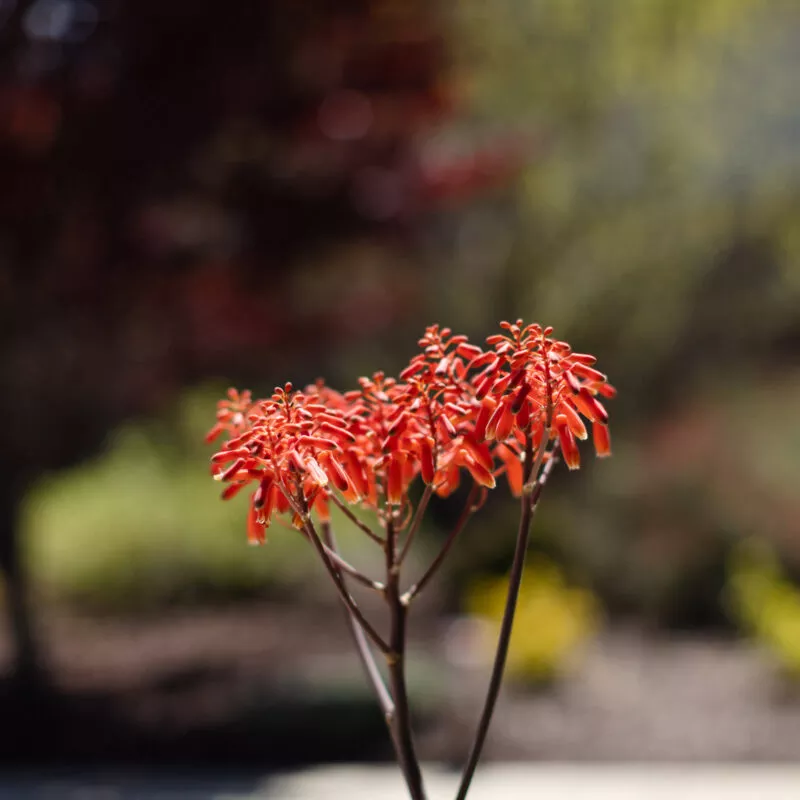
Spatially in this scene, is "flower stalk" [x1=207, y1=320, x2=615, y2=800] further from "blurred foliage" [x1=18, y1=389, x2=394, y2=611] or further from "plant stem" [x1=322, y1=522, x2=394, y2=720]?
"blurred foliage" [x1=18, y1=389, x2=394, y2=611]

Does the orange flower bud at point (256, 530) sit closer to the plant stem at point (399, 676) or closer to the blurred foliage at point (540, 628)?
the plant stem at point (399, 676)

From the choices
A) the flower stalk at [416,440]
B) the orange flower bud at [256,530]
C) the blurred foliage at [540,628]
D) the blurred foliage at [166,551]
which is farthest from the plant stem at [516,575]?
the blurred foliage at [166,551]

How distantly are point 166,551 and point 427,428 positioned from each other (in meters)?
6.06

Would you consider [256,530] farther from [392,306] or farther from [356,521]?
[392,306]

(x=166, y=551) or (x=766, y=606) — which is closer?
(x=766, y=606)

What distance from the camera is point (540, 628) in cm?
451

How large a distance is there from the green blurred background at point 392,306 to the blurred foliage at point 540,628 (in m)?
0.02

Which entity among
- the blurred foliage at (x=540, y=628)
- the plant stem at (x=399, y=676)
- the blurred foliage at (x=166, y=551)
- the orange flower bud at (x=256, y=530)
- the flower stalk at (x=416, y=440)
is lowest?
the plant stem at (x=399, y=676)

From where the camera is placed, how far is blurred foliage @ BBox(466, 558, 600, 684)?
4.50 metres

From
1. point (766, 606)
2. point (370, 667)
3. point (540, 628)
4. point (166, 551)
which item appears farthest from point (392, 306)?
point (370, 667)

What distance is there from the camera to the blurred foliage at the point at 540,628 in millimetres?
4504

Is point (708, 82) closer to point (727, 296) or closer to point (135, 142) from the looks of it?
point (727, 296)

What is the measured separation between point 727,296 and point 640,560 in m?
1.84

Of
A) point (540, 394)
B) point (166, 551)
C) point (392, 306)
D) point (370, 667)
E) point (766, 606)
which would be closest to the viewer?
point (540, 394)
